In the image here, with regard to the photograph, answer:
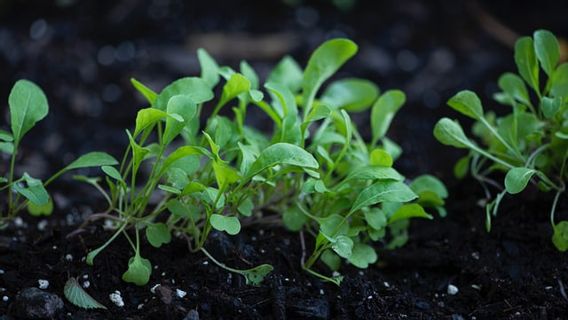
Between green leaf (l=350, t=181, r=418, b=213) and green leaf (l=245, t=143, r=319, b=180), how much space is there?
0.14 meters

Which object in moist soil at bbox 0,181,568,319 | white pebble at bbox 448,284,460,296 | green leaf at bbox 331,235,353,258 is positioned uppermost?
green leaf at bbox 331,235,353,258

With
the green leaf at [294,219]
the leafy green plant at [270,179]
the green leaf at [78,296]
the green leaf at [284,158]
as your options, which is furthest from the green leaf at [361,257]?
the green leaf at [78,296]

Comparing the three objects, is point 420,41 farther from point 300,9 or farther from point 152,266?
point 152,266

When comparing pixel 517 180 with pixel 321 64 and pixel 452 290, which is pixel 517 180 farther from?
pixel 321 64

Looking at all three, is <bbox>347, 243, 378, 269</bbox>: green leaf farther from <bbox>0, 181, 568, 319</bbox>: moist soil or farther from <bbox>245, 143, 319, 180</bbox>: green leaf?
<bbox>245, 143, 319, 180</bbox>: green leaf

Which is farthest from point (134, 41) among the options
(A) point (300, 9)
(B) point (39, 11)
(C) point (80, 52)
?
(A) point (300, 9)

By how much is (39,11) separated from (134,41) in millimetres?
342

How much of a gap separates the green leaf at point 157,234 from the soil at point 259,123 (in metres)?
0.06

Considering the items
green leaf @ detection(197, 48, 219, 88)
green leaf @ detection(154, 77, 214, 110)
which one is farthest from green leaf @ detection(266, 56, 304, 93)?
green leaf @ detection(154, 77, 214, 110)

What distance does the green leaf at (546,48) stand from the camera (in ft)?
4.26

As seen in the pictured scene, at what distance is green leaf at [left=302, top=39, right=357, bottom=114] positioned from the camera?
1311 millimetres

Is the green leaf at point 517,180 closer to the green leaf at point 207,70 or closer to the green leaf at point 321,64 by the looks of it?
the green leaf at point 321,64

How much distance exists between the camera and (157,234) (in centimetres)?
117

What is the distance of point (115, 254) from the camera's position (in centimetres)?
120
